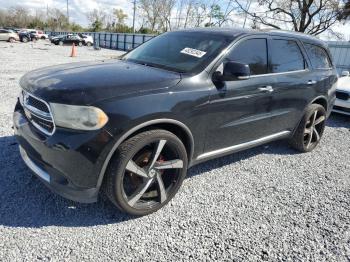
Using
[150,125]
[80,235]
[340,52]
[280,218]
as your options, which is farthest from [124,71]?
[340,52]

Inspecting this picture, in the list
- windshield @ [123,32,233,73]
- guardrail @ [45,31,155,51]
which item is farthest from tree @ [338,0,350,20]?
windshield @ [123,32,233,73]

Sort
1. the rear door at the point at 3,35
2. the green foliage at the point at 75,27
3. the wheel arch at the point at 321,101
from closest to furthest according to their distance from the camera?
the wheel arch at the point at 321,101 < the rear door at the point at 3,35 < the green foliage at the point at 75,27

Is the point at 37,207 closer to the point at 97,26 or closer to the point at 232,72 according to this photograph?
the point at 232,72

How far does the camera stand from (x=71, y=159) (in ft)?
8.10

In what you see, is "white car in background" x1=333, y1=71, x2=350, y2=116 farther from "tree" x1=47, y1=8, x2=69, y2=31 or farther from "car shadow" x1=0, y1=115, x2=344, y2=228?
"tree" x1=47, y1=8, x2=69, y2=31

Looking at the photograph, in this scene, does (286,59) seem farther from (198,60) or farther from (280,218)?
(280,218)

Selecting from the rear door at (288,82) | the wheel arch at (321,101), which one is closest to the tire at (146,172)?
the rear door at (288,82)

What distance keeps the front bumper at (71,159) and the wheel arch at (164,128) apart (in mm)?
49

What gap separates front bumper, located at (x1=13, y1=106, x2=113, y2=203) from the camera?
2455mm

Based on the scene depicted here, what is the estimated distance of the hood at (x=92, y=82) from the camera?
99.9 inches

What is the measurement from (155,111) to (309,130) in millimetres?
3119

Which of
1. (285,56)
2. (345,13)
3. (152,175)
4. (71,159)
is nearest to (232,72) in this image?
(152,175)

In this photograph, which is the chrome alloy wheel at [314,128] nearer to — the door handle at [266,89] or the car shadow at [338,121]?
the door handle at [266,89]

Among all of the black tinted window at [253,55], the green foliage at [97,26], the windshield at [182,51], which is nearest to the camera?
the windshield at [182,51]
